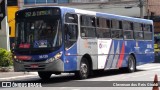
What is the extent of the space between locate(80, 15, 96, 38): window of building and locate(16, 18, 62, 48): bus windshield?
1.81 meters

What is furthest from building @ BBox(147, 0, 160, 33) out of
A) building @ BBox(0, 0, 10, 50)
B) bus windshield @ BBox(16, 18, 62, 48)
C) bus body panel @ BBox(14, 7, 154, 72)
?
bus windshield @ BBox(16, 18, 62, 48)

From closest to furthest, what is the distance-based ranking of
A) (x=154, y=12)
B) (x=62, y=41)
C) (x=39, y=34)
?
(x=62, y=41)
(x=39, y=34)
(x=154, y=12)

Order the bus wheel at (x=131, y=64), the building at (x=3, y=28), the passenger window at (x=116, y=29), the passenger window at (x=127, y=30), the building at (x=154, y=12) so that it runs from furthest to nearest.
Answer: the building at (x=154, y=12)
the building at (x=3, y=28)
the bus wheel at (x=131, y=64)
the passenger window at (x=127, y=30)
the passenger window at (x=116, y=29)

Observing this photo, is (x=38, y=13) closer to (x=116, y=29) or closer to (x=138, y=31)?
(x=116, y=29)

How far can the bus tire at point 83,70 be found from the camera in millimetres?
18406

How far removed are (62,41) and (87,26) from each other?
235 centimetres

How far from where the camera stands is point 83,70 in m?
18.7

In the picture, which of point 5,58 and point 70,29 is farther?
point 5,58

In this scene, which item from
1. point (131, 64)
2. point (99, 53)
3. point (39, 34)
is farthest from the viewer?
point (131, 64)

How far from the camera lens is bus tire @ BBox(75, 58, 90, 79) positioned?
60.4 ft

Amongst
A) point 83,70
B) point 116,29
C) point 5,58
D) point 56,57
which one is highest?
point 116,29

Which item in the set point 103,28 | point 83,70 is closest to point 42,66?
point 83,70

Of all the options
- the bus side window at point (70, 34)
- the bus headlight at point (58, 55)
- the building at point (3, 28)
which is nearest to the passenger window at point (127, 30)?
the bus side window at point (70, 34)

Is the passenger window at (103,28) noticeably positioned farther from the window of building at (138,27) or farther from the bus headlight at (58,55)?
the window of building at (138,27)
